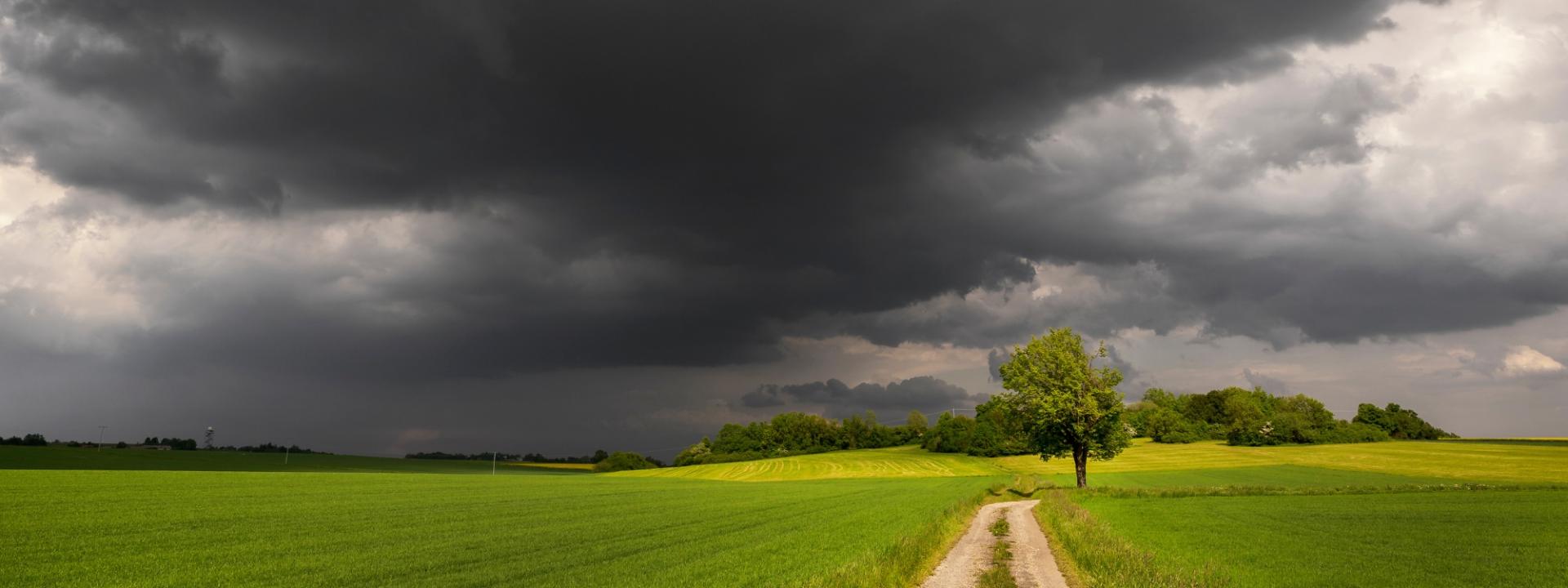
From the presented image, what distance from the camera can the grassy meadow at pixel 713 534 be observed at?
700 inches

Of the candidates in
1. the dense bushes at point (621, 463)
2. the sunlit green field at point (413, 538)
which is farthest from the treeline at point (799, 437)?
the sunlit green field at point (413, 538)

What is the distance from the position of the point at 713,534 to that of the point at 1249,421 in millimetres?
137236

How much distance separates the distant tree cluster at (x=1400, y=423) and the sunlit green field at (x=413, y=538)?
150186 millimetres

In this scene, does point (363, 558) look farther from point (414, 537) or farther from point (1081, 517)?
point (1081, 517)

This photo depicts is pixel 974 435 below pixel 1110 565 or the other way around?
below

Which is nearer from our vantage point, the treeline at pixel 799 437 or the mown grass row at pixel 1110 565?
the mown grass row at pixel 1110 565

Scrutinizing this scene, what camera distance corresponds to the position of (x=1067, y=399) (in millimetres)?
63469

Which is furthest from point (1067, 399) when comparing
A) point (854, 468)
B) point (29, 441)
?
point (29, 441)

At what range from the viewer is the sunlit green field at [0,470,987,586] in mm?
17219

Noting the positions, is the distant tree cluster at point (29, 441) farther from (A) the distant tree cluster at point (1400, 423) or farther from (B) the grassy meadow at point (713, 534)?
(A) the distant tree cluster at point (1400, 423)

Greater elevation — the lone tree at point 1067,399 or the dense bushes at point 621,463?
the lone tree at point 1067,399

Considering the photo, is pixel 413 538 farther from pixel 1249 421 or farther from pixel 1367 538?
pixel 1249 421

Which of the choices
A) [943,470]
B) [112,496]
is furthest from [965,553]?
[943,470]

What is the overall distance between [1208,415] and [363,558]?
630 feet
